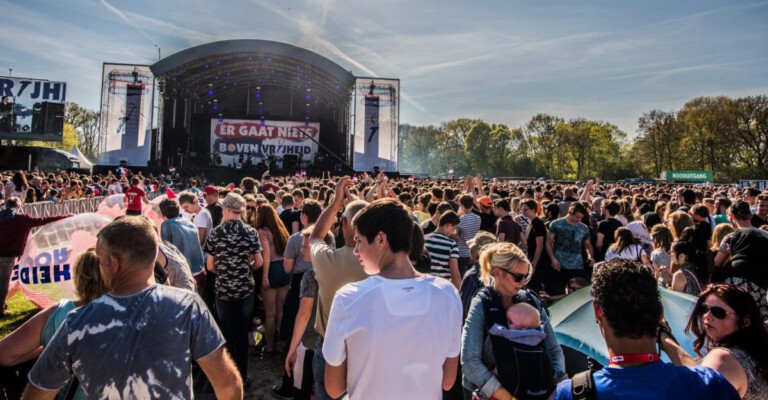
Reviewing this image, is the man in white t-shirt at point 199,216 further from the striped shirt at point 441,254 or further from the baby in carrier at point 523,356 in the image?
the baby in carrier at point 523,356

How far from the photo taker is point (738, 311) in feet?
6.59

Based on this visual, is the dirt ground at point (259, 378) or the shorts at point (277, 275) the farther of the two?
the shorts at point (277, 275)

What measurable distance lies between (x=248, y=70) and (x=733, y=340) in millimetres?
27959


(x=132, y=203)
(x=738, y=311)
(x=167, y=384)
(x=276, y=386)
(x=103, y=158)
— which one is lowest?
(x=276, y=386)

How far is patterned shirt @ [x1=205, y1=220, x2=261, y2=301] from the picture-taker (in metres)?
3.85

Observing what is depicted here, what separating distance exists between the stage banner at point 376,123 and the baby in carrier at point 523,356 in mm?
23542

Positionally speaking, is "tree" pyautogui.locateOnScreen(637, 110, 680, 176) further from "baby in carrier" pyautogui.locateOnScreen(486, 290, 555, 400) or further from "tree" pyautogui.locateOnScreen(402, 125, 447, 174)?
"baby in carrier" pyautogui.locateOnScreen(486, 290, 555, 400)

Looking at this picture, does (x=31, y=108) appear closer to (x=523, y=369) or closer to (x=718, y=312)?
(x=523, y=369)

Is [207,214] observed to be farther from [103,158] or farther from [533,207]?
[103,158]

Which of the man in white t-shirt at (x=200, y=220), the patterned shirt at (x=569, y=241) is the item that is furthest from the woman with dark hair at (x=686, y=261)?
the man in white t-shirt at (x=200, y=220)

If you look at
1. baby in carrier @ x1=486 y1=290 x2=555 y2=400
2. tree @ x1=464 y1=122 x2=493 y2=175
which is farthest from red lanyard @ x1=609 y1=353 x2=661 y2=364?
tree @ x1=464 y1=122 x2=493 y2=175

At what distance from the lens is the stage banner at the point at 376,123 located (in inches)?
980

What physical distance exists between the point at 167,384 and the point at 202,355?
152 mm

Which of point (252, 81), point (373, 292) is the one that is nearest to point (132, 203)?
point (373, 292)
